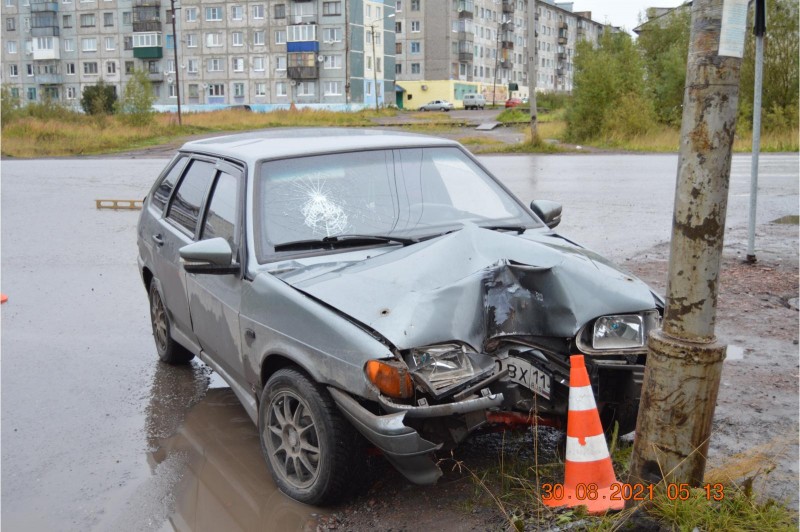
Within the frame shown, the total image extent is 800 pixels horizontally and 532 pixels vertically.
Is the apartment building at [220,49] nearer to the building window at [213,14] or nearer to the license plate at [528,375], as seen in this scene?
the building window at [213,14]

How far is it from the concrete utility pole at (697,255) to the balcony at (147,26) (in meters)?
94.9

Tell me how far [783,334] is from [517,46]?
119m

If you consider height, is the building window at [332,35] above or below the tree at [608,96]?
above

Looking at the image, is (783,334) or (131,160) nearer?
(783,334)

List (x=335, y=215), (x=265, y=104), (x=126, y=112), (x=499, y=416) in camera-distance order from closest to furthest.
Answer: (x=499, y=416), (x=335, y=215), (x=126, y=112), (x=265, y=104)

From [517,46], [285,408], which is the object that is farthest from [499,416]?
[517,46]

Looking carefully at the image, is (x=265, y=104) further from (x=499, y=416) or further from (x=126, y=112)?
(x=499, y=416)

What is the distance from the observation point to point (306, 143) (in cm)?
511

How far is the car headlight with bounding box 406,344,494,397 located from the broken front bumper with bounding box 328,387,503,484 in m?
0.11

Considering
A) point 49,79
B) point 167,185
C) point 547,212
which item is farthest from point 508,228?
point 49,79

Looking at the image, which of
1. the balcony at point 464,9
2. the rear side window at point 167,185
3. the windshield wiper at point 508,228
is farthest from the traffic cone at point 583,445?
the balcony at point 464,9

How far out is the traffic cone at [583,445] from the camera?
3.51 m

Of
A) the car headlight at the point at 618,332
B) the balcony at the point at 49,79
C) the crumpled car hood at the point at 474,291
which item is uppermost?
the balcony at the point at 49,79

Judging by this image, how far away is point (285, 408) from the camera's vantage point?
389cm
